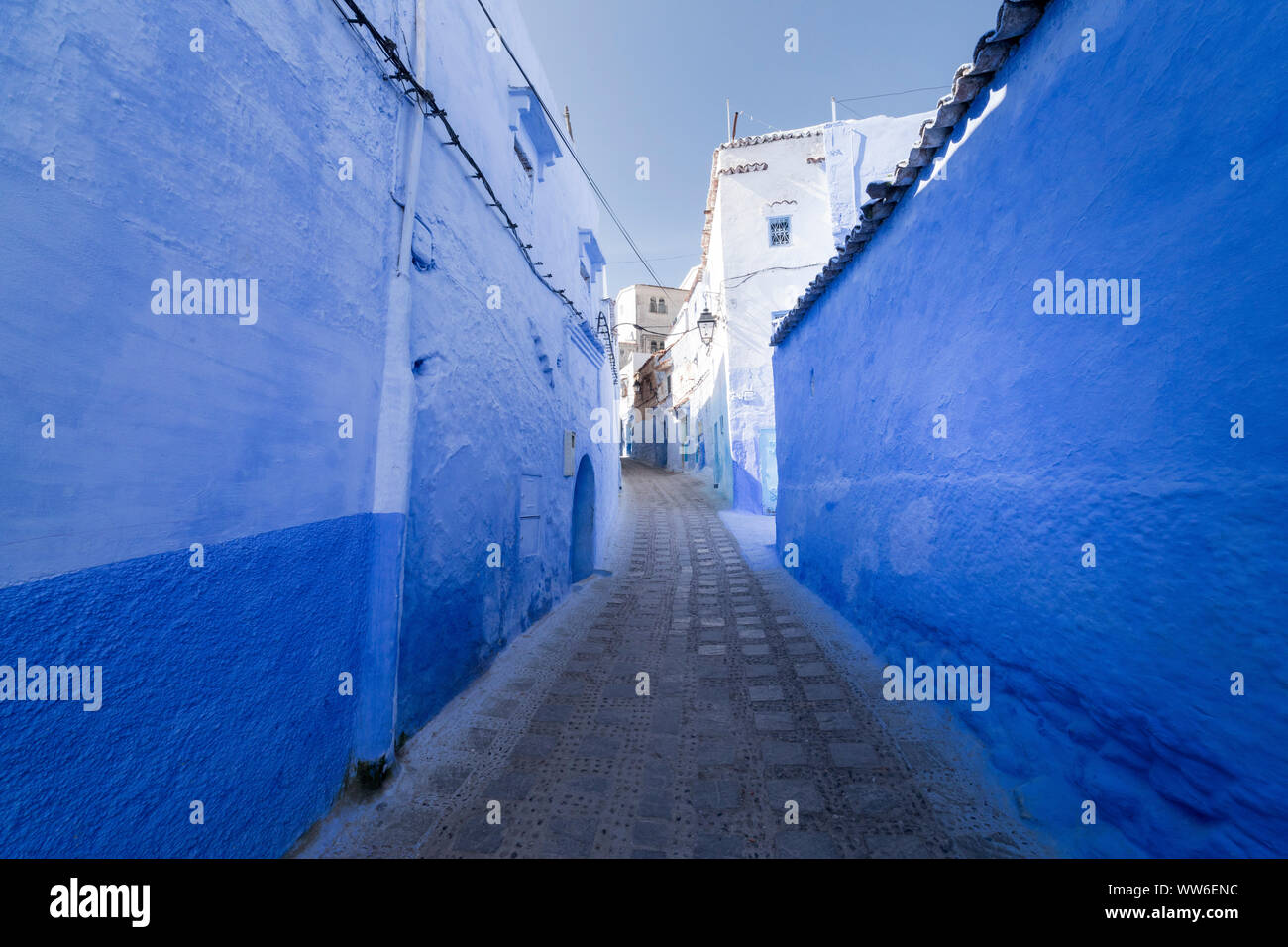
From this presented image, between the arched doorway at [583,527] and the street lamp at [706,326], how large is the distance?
21.7ft

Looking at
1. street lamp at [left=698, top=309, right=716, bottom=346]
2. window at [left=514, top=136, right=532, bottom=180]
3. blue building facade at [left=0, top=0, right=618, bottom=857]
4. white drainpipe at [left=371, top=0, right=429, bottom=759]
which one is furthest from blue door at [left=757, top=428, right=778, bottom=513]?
white drainpipe at [left=371, top=0, right=429, bottom=759]

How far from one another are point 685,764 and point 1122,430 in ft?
9.72

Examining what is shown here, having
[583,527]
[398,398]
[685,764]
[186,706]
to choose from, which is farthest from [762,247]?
[186,706]

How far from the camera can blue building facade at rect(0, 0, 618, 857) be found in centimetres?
161

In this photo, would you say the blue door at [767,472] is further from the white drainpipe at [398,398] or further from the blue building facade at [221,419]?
the white drainpipe at [398,398]

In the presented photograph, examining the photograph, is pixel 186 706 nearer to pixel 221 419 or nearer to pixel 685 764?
pixel 221 419

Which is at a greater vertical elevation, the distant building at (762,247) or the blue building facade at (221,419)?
the distant building at (762,247)

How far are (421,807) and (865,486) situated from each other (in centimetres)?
454

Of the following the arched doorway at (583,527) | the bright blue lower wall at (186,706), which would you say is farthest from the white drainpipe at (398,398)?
the arched doorway at (583,527)

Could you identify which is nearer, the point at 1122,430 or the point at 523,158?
the point at 1122,430

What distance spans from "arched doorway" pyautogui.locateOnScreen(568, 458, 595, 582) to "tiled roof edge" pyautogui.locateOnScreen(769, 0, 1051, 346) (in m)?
5.53

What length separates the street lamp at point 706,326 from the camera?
14.0m

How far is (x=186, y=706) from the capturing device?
2008mm
